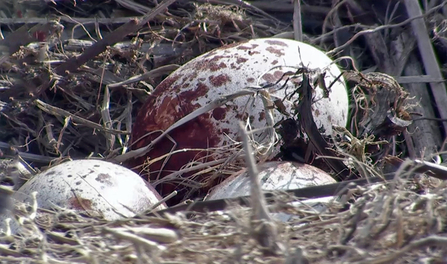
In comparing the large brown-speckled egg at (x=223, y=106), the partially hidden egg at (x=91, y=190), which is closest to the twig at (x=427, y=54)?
the large brown-speckled egg at (x=223, y=106)

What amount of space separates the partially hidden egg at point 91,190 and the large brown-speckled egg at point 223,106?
0.20m

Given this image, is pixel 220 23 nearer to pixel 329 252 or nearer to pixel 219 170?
pixel 219 170

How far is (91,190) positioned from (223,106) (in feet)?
1.76

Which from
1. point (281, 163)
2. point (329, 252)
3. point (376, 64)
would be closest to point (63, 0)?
point (376, 64)

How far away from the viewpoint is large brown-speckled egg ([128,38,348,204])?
2.35m

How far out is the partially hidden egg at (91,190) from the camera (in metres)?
2.00

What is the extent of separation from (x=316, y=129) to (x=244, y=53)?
1.49 feet

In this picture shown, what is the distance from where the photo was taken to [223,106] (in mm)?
2373

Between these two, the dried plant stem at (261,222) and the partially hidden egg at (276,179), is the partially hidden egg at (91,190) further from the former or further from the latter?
the dried plant stem at (261,222)

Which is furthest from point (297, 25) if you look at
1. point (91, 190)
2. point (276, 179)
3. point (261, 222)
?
point (261, 222)

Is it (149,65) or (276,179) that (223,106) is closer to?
(276,179)

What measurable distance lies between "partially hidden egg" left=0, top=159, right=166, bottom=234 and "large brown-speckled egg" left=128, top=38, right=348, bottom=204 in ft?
0.66

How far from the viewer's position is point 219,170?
2256 mm

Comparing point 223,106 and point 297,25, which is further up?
point 297,25
